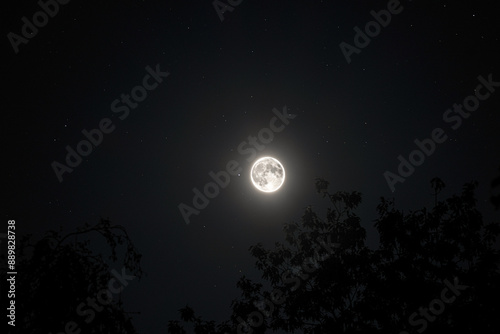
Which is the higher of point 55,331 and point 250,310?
point 55,331

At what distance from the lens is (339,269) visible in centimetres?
1459

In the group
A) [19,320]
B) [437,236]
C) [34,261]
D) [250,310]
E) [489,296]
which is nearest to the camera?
[19,320]

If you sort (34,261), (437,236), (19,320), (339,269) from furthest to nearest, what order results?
(339,269) → (437,236) → (34,261) → (19,320)

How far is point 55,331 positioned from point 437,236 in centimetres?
1189

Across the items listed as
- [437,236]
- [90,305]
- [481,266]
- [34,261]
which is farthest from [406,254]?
[34,261]

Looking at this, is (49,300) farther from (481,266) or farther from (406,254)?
(481,266)

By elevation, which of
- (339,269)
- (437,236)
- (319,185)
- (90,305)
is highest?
(90,305)

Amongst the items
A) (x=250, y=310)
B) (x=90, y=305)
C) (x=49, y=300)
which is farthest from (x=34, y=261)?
(x=250, y=310)

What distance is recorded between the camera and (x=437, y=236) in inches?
530

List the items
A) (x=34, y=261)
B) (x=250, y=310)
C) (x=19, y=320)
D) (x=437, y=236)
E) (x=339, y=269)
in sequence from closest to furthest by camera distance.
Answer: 1. (x=19, y=320)
2. (x=34, y=261)
3. (x=437, y=236)
4. (x=339, y=269)
5. (x=250, y=310)

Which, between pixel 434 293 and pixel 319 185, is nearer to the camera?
pixel 434 293

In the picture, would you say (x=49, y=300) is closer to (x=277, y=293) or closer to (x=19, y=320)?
(x=19, y=320)

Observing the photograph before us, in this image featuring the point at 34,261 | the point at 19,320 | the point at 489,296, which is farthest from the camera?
the point at 489,296

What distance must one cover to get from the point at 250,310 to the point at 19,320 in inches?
402
